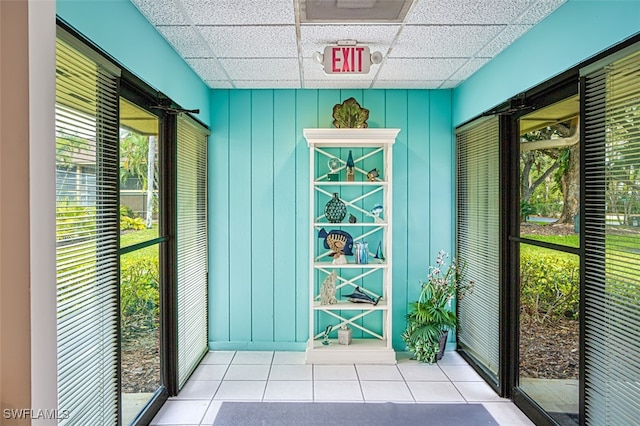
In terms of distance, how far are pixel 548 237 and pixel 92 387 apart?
Result: 2745mm

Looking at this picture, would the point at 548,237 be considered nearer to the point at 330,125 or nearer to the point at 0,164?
the point at 330,125

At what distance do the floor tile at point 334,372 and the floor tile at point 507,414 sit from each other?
1.12 m

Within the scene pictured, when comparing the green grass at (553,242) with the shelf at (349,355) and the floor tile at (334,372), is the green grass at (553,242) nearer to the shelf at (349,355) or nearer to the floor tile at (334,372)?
the shelf at (349,355)

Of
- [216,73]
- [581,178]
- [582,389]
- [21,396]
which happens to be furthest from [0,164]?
[216,73]

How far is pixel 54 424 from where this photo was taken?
1002 mm

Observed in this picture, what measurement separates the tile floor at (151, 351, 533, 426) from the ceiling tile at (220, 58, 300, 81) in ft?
8.62

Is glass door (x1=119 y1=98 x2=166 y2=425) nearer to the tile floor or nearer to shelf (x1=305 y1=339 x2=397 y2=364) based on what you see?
the tile floor

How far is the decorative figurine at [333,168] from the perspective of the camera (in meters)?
4.74

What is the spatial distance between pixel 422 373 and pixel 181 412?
2.04m

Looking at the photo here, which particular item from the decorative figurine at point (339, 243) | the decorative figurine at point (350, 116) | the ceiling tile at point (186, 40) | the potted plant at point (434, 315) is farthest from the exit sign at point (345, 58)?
the potted plant at point (434, 315)

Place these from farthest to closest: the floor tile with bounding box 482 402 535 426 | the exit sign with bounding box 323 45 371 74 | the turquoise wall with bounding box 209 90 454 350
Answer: the turquoise wall with bounding box 209 90 454 350 → the exit sign with bounding box 323 45 371 74 → the floor tile with bounding box 482 402 535 426

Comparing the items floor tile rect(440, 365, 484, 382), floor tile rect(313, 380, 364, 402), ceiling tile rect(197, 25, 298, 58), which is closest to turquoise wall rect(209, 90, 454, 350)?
floor tile rect(440, 365, 484, 382)

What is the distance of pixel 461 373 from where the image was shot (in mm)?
4242

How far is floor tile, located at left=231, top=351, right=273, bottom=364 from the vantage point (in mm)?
4570
